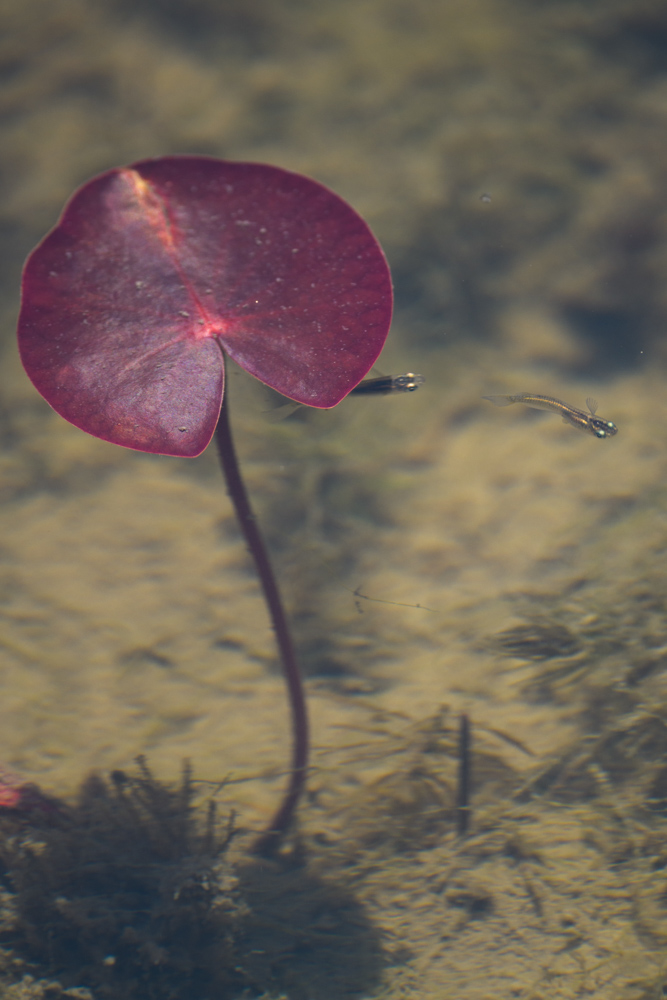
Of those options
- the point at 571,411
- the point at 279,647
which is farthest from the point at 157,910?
the point at 571,411

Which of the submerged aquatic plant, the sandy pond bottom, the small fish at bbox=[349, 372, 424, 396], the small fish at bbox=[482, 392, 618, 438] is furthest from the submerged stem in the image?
the small fish at bbox=[482, 392, 618, 438]

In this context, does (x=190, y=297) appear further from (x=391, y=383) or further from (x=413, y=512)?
(x=413, y=512)

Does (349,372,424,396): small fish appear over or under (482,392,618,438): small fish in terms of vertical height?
over

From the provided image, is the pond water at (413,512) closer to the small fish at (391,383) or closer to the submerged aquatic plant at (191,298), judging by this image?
the small fish at (391,383)

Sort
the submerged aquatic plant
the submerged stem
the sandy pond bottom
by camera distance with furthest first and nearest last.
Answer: the sandy pond bottom → the submerged stem → the submerged aquatic plant

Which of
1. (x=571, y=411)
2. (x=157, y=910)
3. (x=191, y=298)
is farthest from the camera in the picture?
(x=571, y=411)

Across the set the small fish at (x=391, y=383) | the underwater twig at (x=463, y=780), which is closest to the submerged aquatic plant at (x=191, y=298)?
the small fish at (x=391, y=383)

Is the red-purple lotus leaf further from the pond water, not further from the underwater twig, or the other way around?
the underwater twig

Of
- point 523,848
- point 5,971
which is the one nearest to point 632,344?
point 523,848
